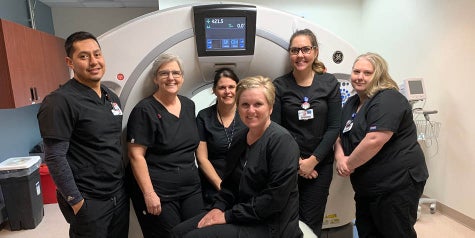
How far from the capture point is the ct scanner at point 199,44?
1598mm

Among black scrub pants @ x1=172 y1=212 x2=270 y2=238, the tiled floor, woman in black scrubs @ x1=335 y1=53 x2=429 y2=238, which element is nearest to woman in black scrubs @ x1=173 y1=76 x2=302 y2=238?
black scrub pants @ x1=172 y1=212 x2=270 y2=238

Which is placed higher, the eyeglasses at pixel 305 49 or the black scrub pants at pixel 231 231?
the eyeglasses at pixel 305 49

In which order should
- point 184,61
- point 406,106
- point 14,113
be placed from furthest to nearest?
point 14,113
point 184,61
point 406,106

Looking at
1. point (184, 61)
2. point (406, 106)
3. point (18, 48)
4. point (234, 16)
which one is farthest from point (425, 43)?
point (18, 48)

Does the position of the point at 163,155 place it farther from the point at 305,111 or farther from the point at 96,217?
the point at 305,111

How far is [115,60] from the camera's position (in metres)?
1.60

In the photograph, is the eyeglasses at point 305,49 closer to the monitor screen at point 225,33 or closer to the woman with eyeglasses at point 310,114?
the woman with eyeglasses at point 310,114

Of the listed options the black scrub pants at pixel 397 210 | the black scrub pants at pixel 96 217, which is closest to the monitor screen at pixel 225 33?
the black scrub pants at pixel 96 217

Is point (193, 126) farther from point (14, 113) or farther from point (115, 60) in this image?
point (14, 113)

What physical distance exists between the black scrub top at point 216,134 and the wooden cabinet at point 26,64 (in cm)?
201

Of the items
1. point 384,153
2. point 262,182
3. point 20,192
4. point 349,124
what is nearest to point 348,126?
point 349,124

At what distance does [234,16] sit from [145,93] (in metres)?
0.60

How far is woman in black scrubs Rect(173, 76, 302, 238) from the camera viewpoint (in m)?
1.24

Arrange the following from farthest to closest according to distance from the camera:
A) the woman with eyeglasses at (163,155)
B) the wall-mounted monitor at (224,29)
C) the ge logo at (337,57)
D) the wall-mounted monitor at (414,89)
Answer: the wall-mounted monitor at (414,89) → the ge logo at (337,57) → the wall-mounted monitor at (224,29) → the woman with eyeglasses at (163,155)
